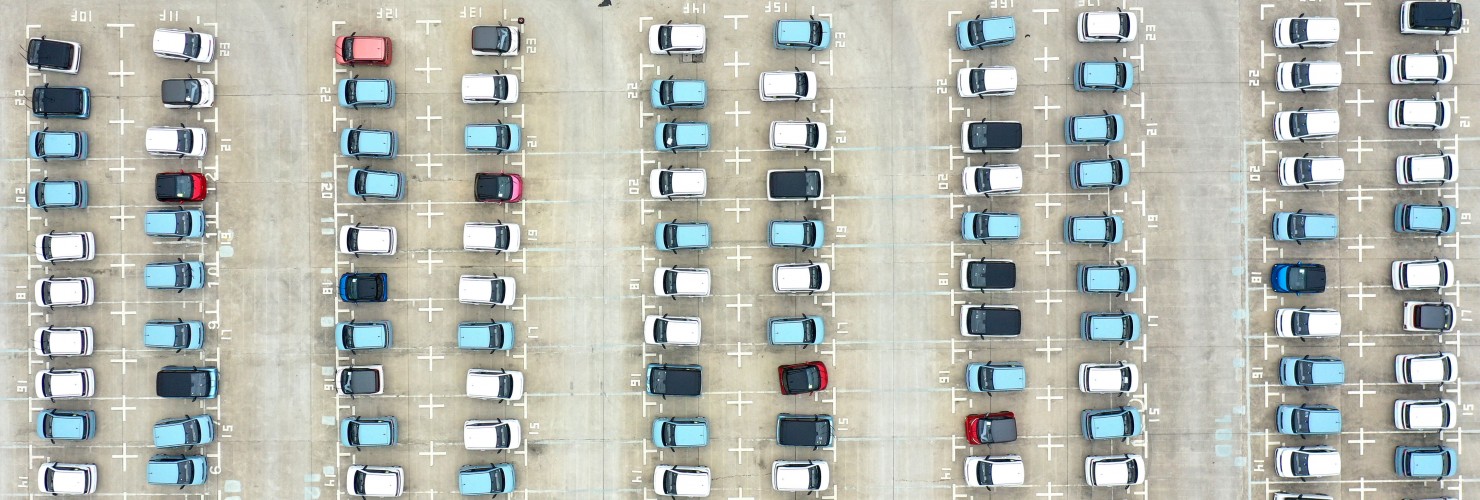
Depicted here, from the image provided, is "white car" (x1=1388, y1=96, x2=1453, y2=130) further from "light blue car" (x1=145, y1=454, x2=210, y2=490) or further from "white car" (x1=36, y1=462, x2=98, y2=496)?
"white car" (x1=36, y1=462, x2=98, y2=496)

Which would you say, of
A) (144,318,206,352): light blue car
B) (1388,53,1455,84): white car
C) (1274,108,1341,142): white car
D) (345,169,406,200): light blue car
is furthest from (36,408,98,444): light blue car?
(1388,53,1455,84): white car

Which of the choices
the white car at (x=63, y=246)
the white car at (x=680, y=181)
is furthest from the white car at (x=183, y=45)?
the white car at (x=680, y=181)

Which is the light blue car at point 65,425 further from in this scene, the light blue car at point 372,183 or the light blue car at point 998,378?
→ the light blue car at point 998,378

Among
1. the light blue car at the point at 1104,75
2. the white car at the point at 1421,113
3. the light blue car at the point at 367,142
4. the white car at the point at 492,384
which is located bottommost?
the white car at the point at 492,384

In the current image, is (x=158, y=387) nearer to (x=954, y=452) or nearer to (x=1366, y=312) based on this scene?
(x=954, y=452)

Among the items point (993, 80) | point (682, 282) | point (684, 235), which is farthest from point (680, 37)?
point (993, 80)

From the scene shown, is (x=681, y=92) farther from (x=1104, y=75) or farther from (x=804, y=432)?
(x=1104, y=75)
